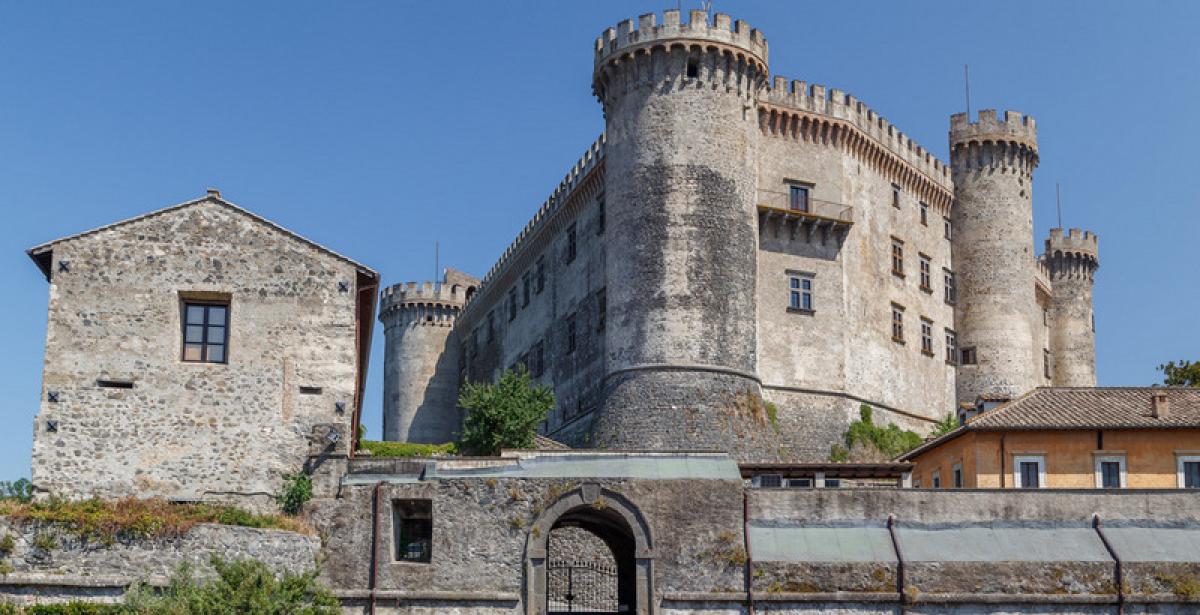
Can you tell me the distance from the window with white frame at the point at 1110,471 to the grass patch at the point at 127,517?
21698mm

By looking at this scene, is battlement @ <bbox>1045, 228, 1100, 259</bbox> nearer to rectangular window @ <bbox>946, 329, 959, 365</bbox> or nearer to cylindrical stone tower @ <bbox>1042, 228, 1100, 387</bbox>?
cylindrical stone tower @ <bbox>1042, 228, 1100, 387</bbox>

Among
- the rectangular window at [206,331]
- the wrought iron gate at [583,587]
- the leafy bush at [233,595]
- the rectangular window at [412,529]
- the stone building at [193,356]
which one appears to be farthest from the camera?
the wrought iron gate at [583,587]

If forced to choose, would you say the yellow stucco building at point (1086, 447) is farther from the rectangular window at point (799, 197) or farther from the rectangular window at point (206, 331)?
the rectangular window at point (206, 331)

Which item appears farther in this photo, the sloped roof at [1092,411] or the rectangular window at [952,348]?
the rectangular window at [952,348]

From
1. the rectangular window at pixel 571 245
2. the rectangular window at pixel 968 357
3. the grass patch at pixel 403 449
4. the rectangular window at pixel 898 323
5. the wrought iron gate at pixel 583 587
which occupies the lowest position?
the wrought iron gate at pixel 583 587

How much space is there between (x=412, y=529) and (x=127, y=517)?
22.0 feet

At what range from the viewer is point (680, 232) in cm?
5278

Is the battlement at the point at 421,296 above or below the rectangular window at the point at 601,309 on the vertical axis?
above

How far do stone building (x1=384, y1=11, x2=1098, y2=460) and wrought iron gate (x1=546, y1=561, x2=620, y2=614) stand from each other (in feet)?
23.5

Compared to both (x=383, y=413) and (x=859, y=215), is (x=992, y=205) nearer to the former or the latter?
(x=859, y=215)

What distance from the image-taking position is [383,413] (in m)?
90.6

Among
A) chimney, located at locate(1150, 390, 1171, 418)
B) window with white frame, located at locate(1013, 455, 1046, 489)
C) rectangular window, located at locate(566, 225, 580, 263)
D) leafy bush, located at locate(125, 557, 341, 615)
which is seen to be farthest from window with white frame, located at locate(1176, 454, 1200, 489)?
rectangular window, located at locate(566, 225, 580, 263)

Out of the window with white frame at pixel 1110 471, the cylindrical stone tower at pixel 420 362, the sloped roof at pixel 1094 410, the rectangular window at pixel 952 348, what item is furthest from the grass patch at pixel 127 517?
the cylindrical stone tower at pixel 420 362

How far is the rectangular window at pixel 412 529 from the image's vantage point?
34.7m
